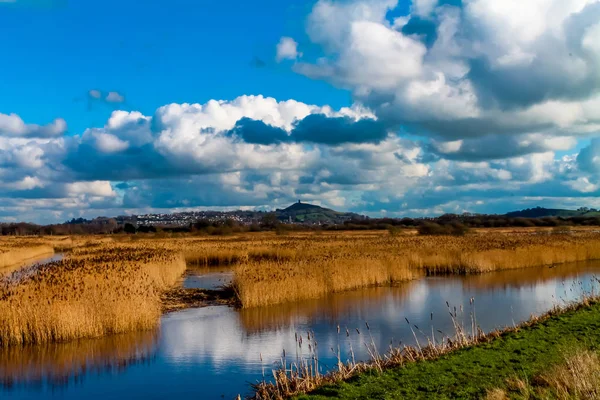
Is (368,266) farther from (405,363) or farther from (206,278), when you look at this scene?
(405,363)

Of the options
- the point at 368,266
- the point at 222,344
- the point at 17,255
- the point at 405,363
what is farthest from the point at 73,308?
the point at 17,255

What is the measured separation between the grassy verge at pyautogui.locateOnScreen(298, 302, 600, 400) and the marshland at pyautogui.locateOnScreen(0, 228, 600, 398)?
2.06 ft

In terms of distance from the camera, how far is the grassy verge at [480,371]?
29.1 ft

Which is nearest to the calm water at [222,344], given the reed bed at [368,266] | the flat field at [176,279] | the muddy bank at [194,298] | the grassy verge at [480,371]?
the flat field at [176,279]

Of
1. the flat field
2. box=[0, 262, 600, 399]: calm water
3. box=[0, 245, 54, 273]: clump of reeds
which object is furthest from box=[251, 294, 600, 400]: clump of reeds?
box=[0, 245, 54, 273]: clump of reeds

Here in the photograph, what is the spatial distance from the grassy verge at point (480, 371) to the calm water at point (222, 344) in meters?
3.09

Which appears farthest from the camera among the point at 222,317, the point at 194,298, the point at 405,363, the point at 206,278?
the point at 206,278

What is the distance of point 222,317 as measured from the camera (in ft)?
64.2

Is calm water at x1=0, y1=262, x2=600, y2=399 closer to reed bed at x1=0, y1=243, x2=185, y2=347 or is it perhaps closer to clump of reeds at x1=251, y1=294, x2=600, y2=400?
reed bed at x1=0, y1=243, x2=185, y2=347

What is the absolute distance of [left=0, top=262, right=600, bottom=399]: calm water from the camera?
40.5 feet

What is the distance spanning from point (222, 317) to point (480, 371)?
11.4 metres

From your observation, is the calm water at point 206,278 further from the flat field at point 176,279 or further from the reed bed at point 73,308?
the reed bed at point 73,308

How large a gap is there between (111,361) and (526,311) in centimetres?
1392

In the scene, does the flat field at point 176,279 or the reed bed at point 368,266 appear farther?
the reed bed at point 368,266
